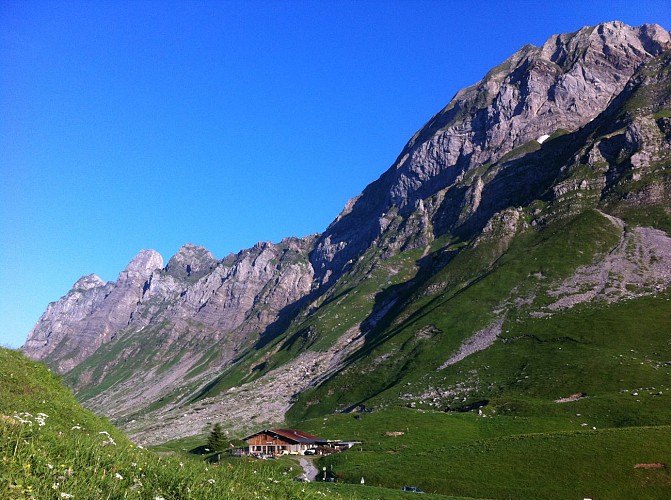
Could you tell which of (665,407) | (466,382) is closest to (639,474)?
(665,407)

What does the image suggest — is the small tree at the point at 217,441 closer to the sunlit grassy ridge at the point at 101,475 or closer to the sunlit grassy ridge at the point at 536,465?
the sunlit grassy ridge at the point at 536,465

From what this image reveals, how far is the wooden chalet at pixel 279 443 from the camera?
347 feet

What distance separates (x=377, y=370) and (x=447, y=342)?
32.5 meters

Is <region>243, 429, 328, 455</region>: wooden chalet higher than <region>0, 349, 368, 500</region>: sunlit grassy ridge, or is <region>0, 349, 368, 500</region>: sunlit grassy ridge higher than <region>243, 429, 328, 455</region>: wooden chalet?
<region>0, 349, 368, 500</region>: sunlit grassy ridge

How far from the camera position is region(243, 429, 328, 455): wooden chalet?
347 feet

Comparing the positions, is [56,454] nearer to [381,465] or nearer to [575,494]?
[575,494]

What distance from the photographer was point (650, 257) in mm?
178375

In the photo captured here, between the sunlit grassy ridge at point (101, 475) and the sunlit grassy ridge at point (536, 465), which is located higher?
the sunlit grassy ridge at point (101, 475)

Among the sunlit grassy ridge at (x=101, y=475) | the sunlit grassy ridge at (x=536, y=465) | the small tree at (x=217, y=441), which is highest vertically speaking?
the sunlit grassy ridge at (x=101, y=475)

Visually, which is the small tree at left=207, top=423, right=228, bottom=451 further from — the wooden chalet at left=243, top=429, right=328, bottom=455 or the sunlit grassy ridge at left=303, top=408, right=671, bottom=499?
the sunlit grassy ridge at left=303, top=408, right=671, bottom=499

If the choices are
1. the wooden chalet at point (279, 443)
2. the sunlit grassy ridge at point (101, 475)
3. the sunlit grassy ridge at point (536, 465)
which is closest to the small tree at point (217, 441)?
the wooden chalet at point (279, 443)

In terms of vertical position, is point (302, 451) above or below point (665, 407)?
above

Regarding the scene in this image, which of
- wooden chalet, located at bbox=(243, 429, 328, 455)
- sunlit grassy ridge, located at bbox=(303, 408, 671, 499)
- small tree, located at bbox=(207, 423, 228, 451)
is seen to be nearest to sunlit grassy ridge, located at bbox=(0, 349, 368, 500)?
sunlit grassy ridge, located at bbox=(303, 408, 671, 499)

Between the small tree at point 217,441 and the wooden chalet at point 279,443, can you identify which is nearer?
the wooden chalet at point 279,443
